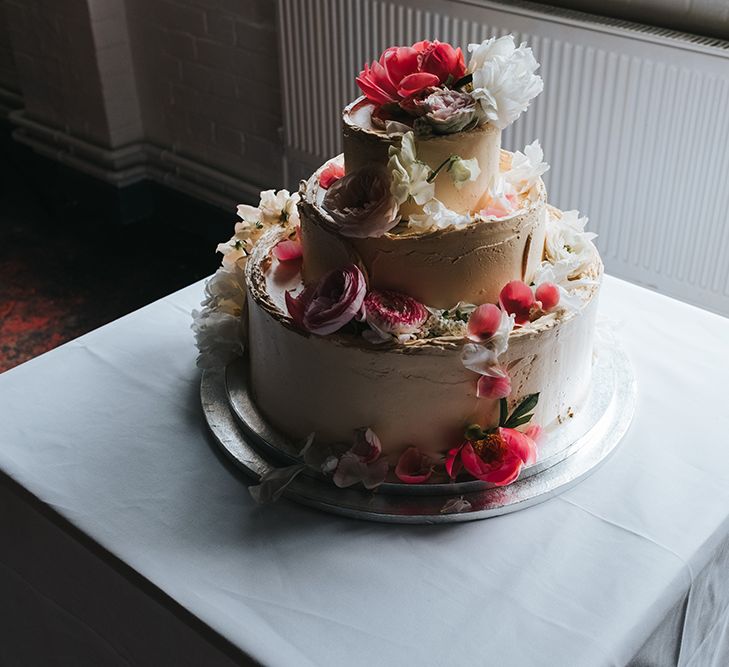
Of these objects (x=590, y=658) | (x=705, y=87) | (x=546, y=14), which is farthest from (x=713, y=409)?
(x=546, y=14)

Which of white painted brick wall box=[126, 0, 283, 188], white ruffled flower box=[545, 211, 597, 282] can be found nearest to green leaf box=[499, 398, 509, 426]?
white ruffled flower box=[545, 211, 597, 282]

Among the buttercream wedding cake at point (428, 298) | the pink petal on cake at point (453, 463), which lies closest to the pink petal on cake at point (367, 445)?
the buttercream wedding cake at point (428, 298)

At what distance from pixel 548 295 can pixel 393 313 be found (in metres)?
0.26

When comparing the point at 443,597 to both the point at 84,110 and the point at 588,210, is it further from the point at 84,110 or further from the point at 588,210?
the point at 84,110

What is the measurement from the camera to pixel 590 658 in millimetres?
1223

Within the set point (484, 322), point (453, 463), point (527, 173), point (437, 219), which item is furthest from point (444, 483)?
point (527, 173)

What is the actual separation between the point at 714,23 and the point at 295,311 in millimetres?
A: 1606

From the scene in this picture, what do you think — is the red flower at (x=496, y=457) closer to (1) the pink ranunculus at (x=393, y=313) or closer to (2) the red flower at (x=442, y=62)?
(1) the pink ranunculus at (x=393, y=313)

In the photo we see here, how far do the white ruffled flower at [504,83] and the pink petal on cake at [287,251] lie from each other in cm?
44

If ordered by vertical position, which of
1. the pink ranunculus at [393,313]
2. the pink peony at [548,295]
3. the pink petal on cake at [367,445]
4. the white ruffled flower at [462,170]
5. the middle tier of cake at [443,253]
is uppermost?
the white ruffled flower at [462,170]

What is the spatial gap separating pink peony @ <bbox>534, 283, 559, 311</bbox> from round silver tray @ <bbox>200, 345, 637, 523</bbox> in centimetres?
22

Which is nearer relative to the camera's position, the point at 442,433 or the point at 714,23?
the point at 442,433

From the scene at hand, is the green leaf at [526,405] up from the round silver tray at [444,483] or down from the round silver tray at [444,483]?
up

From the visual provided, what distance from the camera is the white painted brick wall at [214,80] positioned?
3.50 m
